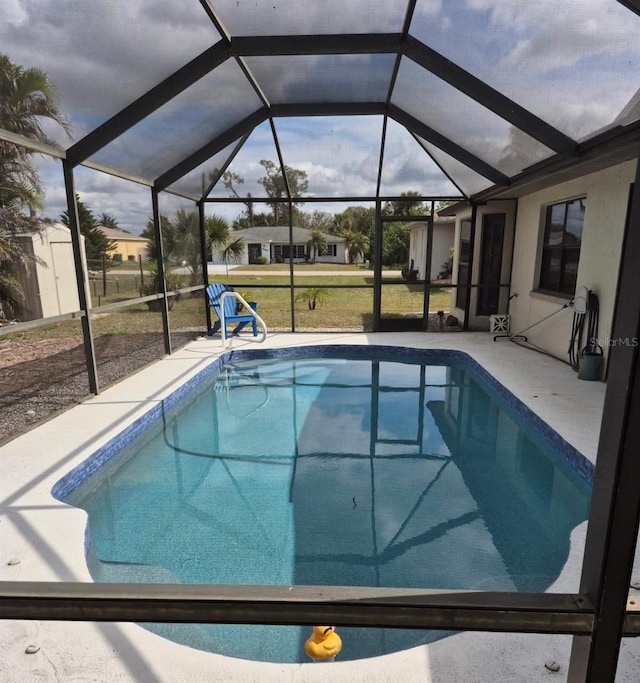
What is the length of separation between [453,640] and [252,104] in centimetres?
664

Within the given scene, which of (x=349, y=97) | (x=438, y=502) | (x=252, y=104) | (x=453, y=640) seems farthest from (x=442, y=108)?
(x=453, y=640)

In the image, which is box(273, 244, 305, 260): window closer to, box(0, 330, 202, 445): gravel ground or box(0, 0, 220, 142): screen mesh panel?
box(0, 330, 202, 445): gravel ground

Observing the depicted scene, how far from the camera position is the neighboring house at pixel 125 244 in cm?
589

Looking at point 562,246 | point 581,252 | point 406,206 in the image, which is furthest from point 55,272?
point 562,246

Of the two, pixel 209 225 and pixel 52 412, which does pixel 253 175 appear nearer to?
pixel 209 225

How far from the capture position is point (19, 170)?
4.04 meters

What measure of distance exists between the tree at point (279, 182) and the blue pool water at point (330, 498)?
4259 mm

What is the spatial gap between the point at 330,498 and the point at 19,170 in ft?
13.4

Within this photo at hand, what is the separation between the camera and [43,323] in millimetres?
4113

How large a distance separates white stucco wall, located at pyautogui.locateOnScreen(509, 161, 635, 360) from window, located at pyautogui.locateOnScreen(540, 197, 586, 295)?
0.12m

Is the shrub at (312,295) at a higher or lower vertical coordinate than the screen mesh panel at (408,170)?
lower

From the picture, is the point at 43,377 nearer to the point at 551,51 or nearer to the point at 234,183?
the point at 234,183

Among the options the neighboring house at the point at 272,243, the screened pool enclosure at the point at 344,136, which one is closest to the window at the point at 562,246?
the screened pool enclosure at the point at 344,136

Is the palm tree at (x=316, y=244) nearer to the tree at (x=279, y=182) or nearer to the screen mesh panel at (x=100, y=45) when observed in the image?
the tree at (x=279, y=182)
